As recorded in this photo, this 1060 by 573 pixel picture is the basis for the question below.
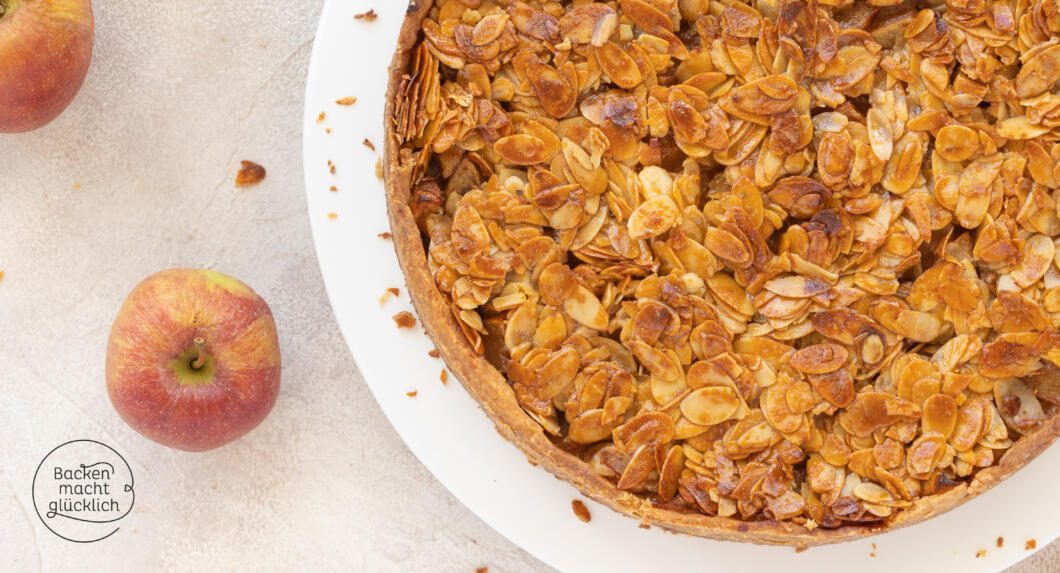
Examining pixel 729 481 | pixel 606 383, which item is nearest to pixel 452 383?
pixel 606 383

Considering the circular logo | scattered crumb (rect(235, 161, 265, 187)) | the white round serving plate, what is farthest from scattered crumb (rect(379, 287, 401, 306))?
the circular logo

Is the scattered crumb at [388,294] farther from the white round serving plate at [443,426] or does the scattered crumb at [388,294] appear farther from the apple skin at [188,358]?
the apple skin at [188,358]

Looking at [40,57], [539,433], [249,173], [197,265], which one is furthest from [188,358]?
[539,433]

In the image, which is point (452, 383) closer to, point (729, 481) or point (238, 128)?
point (729, 481)

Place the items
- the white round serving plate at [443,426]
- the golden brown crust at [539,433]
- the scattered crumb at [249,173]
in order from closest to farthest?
the golden brown crust at [539,433] → the white round serving plate at [443,426] → the scattered crumb at [249,173]

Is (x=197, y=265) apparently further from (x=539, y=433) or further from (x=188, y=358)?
(x=539, y=433)

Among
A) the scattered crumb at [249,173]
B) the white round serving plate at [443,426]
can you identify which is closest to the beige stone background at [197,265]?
the scattered crumb at [249,173]

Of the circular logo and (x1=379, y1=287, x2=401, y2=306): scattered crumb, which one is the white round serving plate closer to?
(x1=379, y1=287, x2=401, y2=306): scattered crumb
